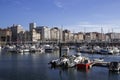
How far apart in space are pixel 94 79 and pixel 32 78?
8.56m

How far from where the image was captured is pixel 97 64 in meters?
53.2

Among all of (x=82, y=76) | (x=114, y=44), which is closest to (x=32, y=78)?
(x=82, y=76)

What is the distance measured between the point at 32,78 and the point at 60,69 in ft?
31.8

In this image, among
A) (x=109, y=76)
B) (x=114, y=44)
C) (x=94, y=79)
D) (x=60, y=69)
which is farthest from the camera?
(x=114, y=44)

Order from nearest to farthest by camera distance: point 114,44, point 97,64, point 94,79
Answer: point 94,79 < point 97,64 < point 114,44

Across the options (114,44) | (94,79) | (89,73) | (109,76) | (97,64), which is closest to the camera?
(94,79)

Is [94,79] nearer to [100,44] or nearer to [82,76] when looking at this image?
[82,76]

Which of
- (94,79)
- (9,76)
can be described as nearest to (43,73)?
(9,76)

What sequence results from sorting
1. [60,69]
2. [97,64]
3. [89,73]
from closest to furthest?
1. [89,73]
2. [60,69]
3. [97,64]

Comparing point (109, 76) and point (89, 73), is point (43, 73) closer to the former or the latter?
point (89, 73)

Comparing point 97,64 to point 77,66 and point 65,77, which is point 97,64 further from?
point 65,77

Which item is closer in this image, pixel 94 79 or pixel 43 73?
pixel 94 79

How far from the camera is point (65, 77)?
41.3 meters

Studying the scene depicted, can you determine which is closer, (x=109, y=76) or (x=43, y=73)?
(x=109, y=76)
